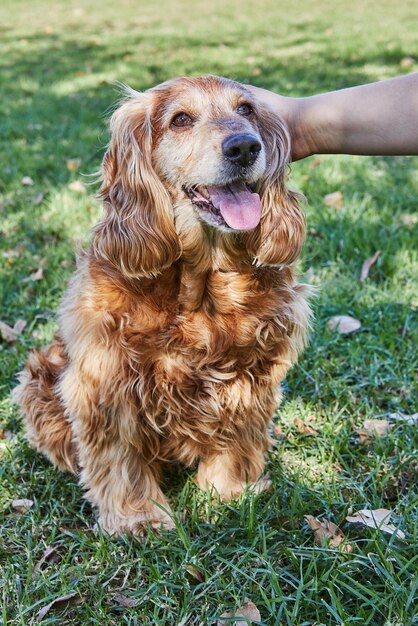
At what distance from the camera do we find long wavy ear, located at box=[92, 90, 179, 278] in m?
2.44

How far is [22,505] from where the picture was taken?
275cm

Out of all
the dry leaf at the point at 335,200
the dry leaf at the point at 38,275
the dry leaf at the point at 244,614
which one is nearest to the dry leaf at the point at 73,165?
the dry leaf at the point at 38,275

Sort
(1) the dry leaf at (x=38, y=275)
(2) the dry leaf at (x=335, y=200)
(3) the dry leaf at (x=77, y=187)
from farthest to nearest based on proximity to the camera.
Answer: (3) the dry leaf at (x=77, y=187) → (2) the dry leaf at (x=335, y=200) → (1) the dry leaf at (x=38, y=275)

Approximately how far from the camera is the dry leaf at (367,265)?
413 cm

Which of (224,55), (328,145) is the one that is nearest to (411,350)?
(328,145)

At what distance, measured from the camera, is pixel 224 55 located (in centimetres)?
1095

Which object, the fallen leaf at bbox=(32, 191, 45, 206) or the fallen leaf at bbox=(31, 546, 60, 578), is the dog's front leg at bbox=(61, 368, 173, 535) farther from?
the fallen leaf at bbox=(32, 191, 45, 206)

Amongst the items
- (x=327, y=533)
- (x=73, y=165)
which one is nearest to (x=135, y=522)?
(x=327, y=533)

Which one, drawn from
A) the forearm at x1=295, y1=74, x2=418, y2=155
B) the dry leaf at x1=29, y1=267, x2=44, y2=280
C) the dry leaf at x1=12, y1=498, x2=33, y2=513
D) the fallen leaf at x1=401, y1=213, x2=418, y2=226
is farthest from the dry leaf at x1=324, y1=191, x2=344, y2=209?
the dry leaf at x1=12, y1=498, x2=33, y2=513

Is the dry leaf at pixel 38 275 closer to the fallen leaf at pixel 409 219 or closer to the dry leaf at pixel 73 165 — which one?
the dry leaf at pixel 73 165

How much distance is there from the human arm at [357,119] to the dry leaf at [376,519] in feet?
5.08

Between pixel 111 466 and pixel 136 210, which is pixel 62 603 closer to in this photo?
pixel 111 466

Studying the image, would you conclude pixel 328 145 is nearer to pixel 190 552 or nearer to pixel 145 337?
pixel 145 337

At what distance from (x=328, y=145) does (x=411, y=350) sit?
1.17 meters
